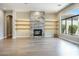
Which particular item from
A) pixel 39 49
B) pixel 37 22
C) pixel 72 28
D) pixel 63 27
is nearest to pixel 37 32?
pixel 37 22

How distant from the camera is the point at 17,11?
14.8 m

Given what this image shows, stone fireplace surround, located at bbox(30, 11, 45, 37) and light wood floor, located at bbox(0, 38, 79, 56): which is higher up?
stone fireplace surround, located at bbox(30, 11, 45, 37)

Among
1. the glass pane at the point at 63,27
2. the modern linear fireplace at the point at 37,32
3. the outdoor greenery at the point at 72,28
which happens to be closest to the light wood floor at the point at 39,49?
the outdoor greenery at the point at 72,28

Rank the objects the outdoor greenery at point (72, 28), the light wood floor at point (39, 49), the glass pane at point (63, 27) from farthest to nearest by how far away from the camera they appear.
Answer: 1. the glass pane at point (63, 27)
2. the outdoor greenery at point (72, 28)
3. the light wood floor at point (39, 49)

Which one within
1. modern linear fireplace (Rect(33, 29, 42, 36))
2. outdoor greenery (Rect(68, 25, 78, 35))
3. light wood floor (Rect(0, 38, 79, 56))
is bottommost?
light wood floor (Rect(0, 38, 79, 56))

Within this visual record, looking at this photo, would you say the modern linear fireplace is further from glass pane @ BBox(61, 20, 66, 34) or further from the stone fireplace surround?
glass pane @ BBox(61, 20, 66, 34)

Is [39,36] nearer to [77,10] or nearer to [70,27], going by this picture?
[70,27]

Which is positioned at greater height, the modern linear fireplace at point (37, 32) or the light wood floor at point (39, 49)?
the modern linear fireplace at point (37, 32)

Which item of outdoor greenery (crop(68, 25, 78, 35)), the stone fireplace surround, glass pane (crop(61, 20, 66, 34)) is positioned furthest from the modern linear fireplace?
outdoor greenery (crop(68, 25, 78, 35))

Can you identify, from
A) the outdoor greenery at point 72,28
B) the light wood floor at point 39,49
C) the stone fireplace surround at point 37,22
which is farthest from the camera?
the stone fireplace surround at point 37,22

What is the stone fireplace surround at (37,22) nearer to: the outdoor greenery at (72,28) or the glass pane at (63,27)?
the glass pane at (63,27)

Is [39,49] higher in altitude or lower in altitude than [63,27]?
lower

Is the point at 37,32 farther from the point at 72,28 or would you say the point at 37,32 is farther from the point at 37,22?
the point at 72,28

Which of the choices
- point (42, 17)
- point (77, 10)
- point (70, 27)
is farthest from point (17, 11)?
point (77, 10)
